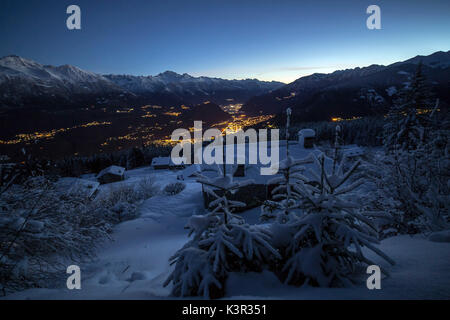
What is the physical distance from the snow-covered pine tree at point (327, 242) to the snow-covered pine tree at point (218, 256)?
41 cm

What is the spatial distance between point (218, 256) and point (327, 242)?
5.35 ft

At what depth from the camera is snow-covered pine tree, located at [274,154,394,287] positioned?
8.73 feet

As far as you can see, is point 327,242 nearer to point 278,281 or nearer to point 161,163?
point 278,281

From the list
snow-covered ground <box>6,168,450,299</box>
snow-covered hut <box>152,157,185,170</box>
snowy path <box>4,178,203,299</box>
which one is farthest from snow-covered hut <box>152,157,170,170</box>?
snow-covered ground <box>6,168,450,299</box>

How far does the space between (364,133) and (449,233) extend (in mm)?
60830

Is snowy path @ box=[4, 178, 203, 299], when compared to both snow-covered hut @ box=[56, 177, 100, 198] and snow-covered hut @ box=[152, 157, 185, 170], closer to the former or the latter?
snow-covered hut @ box=[56, 177, 100, 198]

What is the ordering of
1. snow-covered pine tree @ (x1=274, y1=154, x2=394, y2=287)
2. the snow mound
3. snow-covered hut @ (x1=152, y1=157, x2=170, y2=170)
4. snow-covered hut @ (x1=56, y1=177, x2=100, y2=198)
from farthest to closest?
1. snow-covered hut @ (x1=152, y1=157, x2=170, y2=170)
2. snow-covered hut @ (x1=56, y1=177, x2=100, y2=198)
3. the snow mound
4. snow-covered pine tree @ (x1=274, y1=154, x2=394, y2=287)

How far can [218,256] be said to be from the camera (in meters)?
2.77

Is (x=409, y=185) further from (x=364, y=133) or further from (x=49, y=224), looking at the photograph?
(x=364, y=133)

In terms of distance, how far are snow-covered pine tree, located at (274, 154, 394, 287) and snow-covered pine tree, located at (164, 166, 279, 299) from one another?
41cm

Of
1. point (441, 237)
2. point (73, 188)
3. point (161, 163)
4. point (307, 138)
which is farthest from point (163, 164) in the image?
point (441, 237)

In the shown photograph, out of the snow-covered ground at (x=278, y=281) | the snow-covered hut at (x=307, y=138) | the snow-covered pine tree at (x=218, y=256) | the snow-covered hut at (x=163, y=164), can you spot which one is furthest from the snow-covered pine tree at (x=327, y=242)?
the snow-covered hut at (x=163, y=164)

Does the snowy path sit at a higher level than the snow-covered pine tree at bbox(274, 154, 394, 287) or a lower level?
lower
